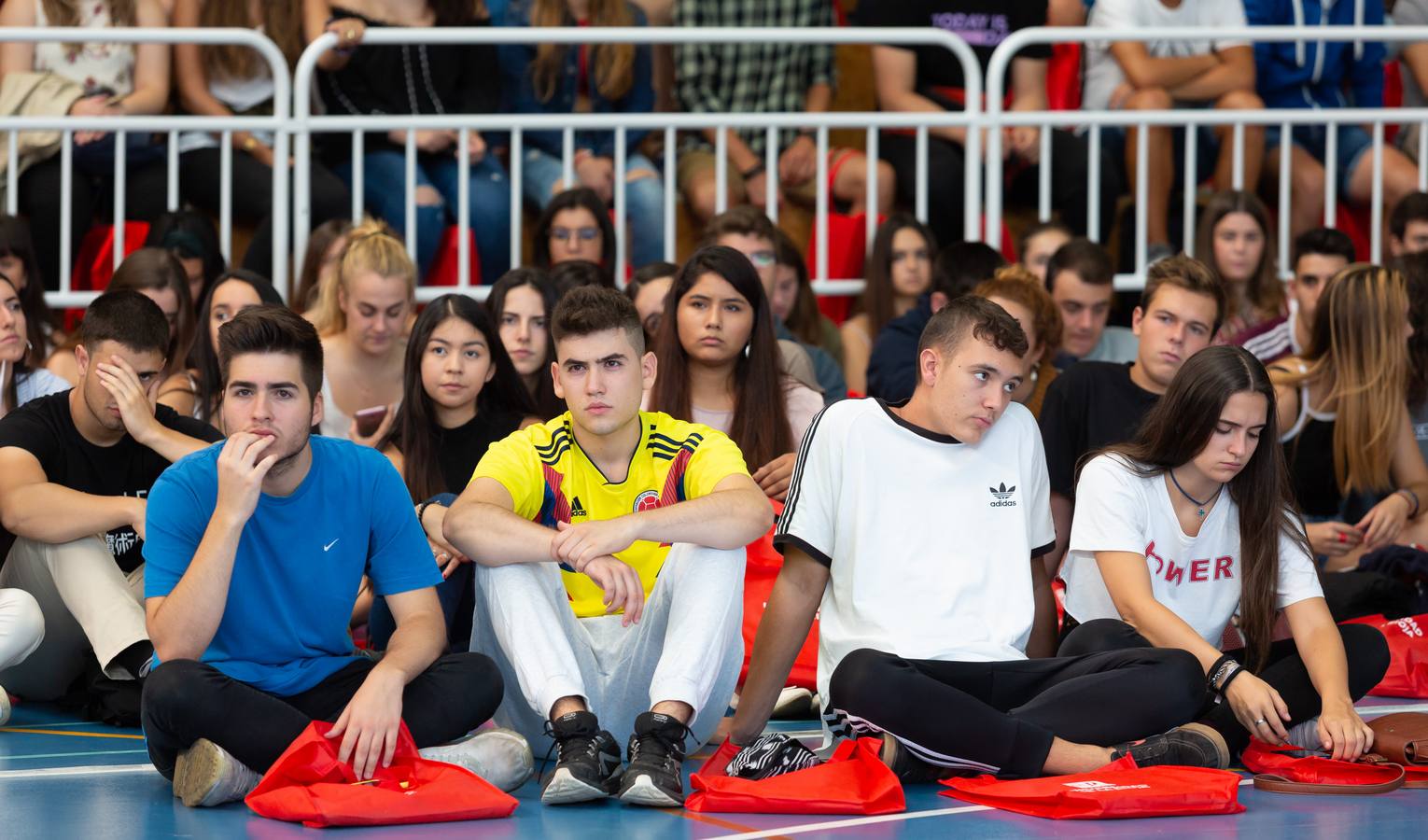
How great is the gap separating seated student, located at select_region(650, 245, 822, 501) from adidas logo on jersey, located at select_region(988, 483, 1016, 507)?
123 cm

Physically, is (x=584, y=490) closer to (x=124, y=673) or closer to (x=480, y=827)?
(x=480, y=827)

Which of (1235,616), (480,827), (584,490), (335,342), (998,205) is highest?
(998,205)

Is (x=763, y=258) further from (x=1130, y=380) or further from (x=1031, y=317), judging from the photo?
(x=1130, y=380)

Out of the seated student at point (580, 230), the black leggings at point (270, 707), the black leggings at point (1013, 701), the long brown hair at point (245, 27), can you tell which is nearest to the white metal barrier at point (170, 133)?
the long brown hair at point (245, 27)

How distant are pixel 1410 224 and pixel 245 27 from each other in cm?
480

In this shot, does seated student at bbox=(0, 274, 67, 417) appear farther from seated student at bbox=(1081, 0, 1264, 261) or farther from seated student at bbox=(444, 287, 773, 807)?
seated student at bbox=(1081, 0, 1264, 261)

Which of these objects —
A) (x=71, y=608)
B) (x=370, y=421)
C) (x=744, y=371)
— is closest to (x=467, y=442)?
(x=370, y=421)

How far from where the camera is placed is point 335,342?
639cm

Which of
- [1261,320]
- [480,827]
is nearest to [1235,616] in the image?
[480,827]

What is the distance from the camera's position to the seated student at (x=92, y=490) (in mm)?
4750

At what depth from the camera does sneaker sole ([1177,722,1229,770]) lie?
417cm

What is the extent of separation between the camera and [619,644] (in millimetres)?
4273

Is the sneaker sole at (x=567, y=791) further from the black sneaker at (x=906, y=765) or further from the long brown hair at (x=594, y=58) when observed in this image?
the long brown hair at (x=594, y=58)

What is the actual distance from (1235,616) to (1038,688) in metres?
0.75
